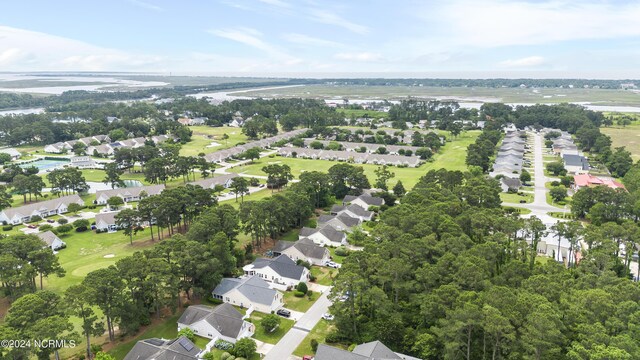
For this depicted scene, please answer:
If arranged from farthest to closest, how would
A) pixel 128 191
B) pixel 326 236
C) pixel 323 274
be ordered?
pixel 128 191, pixel 326 236, pixel 323 274

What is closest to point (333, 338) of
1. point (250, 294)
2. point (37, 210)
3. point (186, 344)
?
point (250, 294)

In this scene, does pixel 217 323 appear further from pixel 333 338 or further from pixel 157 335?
pixel 333 338

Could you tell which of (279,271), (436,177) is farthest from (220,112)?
(279,271)

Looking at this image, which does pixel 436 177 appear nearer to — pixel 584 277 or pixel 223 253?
pixel 584 277

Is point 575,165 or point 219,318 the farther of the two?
point 575,165

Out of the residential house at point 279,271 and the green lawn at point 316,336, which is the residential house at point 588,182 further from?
the green lawn at point 316,336

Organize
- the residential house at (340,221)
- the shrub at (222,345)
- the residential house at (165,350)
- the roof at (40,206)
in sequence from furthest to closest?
the roof at (40,206) → the residential house at (340,221) → the shrub at (222,345) → the residential house at (165,350)

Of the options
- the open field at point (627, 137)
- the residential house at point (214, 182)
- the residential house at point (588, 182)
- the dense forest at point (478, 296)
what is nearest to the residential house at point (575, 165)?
the residential house at point (588, 182)
